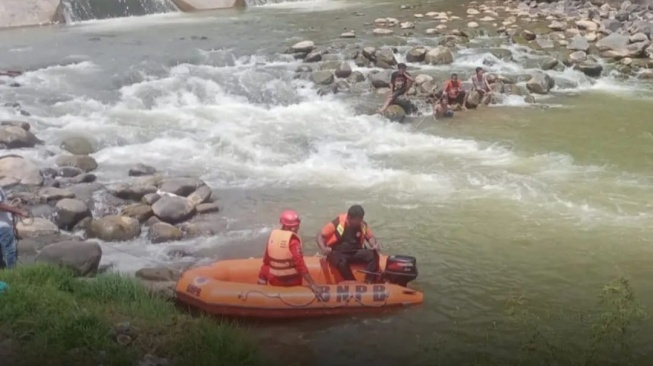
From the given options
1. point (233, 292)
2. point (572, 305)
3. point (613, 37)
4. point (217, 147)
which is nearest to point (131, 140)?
point (217, 147)

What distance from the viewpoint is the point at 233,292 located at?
6750mm

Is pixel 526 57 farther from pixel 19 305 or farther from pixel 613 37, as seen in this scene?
pixel 19 305

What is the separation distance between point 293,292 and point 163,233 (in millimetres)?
2611

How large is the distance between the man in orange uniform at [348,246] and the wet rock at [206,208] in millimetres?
2737

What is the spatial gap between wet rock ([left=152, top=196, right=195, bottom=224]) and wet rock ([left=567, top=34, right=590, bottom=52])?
13817 millimetres

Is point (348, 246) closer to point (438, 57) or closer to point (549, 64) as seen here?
point (438, 57)

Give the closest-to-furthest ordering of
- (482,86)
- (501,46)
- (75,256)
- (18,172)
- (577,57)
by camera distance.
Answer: (75,256) < (18,172) < (482,86) < (577,57) < (501,46)

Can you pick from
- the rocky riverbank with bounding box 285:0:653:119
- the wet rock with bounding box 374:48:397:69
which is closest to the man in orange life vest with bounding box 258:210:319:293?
A: the rocky riverbank with bounding box 285:0:653:119

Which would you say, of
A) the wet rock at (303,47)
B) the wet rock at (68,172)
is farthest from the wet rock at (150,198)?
the wet rock at (303,47)

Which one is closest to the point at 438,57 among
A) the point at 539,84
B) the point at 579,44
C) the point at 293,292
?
the point at 539,84

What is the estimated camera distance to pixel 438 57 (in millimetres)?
18312

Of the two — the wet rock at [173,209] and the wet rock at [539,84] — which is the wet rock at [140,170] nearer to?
the wet rock at [173,209]

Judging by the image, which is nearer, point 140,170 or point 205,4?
point 140,170

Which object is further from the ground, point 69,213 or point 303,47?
point 303,47
